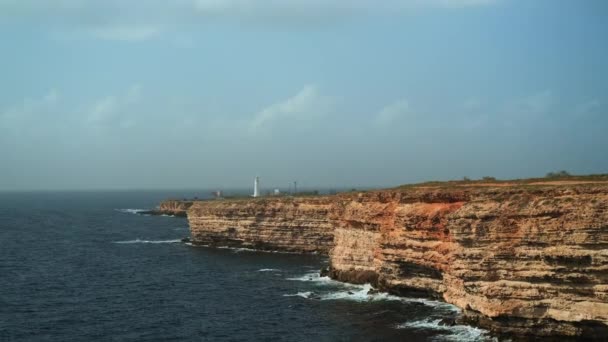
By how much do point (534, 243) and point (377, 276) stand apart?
2019cm

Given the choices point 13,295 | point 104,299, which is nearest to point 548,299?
point 104,299

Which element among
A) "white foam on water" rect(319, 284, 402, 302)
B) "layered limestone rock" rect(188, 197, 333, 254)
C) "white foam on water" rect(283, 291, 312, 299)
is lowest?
"white foam on water" rect(283, 291, 312, 299)

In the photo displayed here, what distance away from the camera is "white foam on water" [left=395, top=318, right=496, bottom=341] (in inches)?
1426

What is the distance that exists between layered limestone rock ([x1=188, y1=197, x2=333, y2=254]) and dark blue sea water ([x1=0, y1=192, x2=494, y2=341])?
464 cm

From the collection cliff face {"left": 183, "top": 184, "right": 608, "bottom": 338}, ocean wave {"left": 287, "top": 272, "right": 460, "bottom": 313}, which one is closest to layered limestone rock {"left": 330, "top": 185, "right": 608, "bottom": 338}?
cliff face {"left": 183, "top": 184, "right": 608, "bottom": 338}

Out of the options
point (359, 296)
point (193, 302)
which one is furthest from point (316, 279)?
point (193, 302)

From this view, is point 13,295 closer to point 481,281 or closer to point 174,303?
point 174,303

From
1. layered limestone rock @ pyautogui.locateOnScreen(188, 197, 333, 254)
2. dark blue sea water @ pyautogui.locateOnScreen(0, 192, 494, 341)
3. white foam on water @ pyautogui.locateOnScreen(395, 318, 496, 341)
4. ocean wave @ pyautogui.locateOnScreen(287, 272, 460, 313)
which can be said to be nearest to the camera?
white foam on water @ pyautogui.locateOnScreen(395, 318, 496, 341)

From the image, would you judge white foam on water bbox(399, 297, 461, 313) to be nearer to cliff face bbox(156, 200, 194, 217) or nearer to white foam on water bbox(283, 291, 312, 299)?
white foam on water bbox(283, 291, 312, 299)

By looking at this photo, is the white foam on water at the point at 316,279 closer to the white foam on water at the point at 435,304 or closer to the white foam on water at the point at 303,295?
the white foam on water at the point at 303,295

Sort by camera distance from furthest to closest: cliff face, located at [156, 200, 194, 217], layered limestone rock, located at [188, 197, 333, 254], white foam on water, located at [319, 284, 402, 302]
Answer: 1. cliff face, located at [156, 200, 194, 217]
2. layered limestone rock, located at [188, 197, 333, 254]
3. white foam on water, located at [319, 284, 402, 302]

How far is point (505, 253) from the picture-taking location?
35.3m

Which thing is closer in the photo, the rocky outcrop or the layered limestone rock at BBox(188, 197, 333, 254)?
the layered limestone rock at BBox(188, 197, 333, 254)

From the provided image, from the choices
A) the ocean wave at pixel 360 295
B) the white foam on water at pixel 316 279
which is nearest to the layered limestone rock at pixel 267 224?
the white foam on water at pixel 316 279
